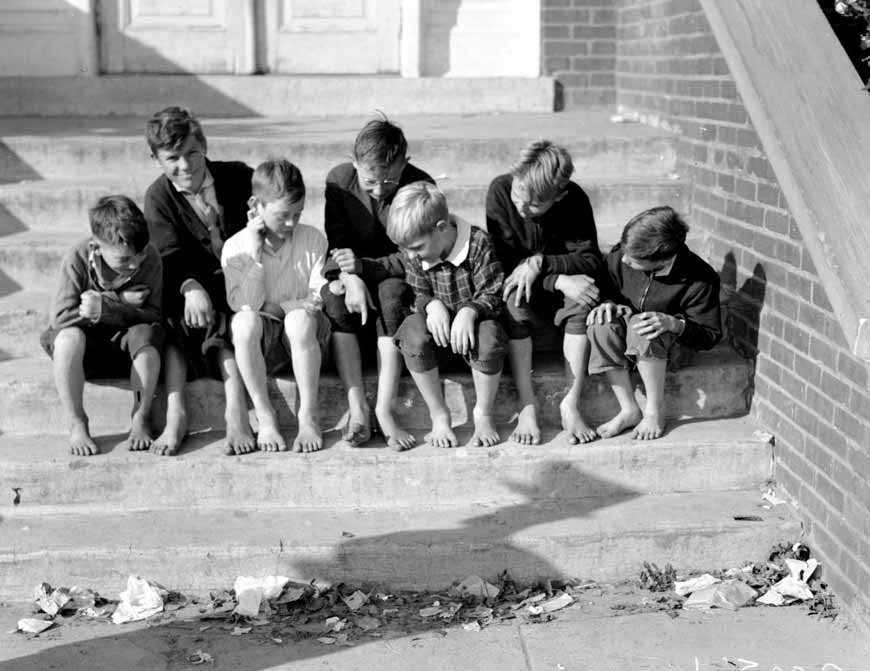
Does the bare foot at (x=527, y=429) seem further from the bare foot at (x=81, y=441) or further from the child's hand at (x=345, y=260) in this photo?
the bare foot at (x=81, y=441)

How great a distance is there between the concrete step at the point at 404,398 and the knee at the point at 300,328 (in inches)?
9.9

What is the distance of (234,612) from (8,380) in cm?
144

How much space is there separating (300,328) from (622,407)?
1.31 m

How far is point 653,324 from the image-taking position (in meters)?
4.81

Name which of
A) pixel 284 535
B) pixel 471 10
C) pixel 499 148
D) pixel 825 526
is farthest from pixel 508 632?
pixel 471 10

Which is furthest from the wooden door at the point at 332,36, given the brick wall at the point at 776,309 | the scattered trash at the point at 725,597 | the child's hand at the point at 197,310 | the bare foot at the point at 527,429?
the scattered trash at the point at 725,597

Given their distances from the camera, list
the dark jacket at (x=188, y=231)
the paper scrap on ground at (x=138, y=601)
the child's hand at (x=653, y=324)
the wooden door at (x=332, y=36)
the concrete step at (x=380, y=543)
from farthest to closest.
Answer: the wooden door at (x=332, y=36) → the dark jacket at (x=188, y=231) → the child's hand at (x=653, y=324) → the concrete step at (x=380, y=543) → the paper scrap on ground at (x=138, y=601)

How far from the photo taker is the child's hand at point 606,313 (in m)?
4.89

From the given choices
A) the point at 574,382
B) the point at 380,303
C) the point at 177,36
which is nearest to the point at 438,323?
the point at 380,303

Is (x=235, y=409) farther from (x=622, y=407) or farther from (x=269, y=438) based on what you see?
(x=622, y=407)

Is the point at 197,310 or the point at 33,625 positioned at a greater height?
the point at 197,310

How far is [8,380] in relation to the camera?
5031 mm

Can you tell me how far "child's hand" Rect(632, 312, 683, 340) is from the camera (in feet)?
15.8

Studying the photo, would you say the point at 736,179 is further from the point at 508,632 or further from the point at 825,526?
the point at 508,632
